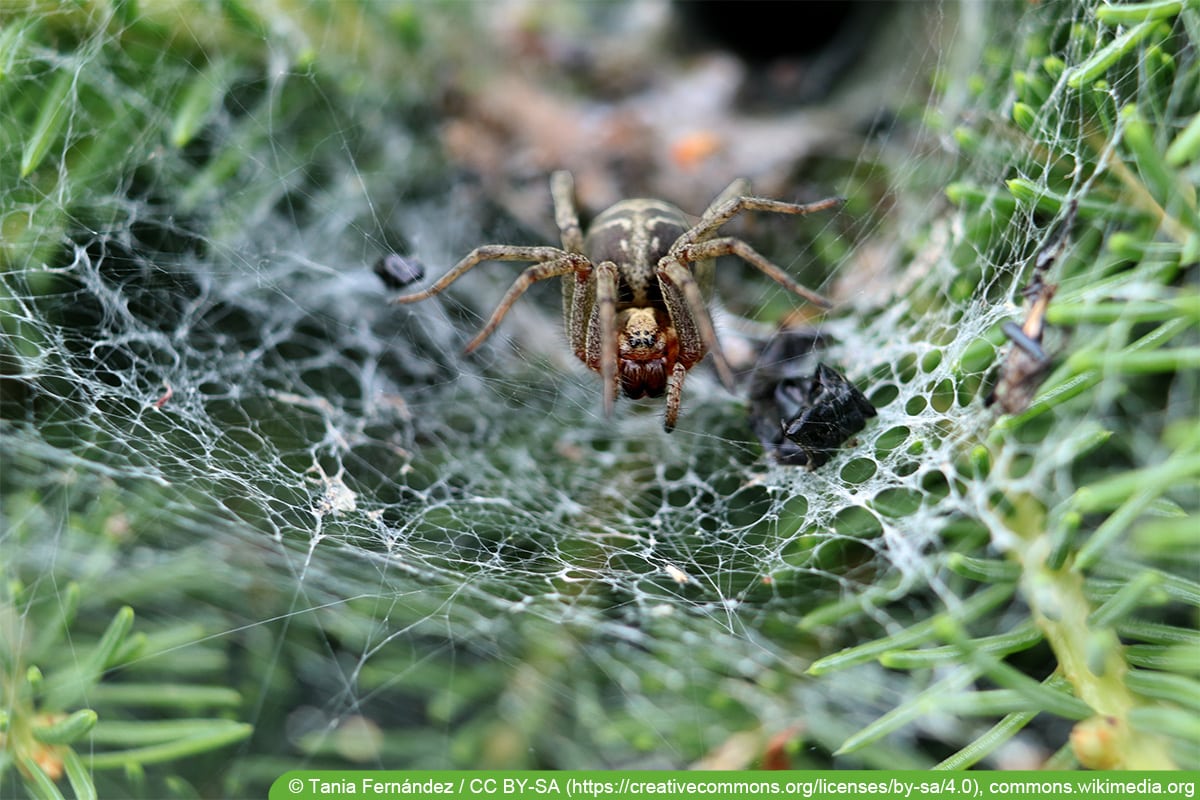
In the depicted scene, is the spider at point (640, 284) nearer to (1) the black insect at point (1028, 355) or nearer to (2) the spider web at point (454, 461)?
(2) the spider web at point (454, 461)

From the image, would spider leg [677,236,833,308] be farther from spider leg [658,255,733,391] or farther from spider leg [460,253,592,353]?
spider leg [460,253,592,353]

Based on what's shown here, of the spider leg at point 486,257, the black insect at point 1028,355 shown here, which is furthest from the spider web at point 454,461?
the spider leg at point 486,257

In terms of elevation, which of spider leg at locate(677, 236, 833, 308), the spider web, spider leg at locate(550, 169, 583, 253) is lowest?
the spider web

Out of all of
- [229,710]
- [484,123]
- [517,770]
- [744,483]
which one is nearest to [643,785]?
[517,770]

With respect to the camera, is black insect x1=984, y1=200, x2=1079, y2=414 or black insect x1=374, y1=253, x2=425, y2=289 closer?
black insect x1=984, y1=200, x2=1079, y2=414

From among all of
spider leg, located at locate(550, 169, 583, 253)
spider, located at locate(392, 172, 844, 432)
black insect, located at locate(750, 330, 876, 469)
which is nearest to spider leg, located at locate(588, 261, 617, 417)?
spider, located at locate(392, 172, 844, 432)

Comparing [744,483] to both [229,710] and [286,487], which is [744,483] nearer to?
[286,487]

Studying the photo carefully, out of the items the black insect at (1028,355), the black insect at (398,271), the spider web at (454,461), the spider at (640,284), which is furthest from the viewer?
the black insect at (398,271)
